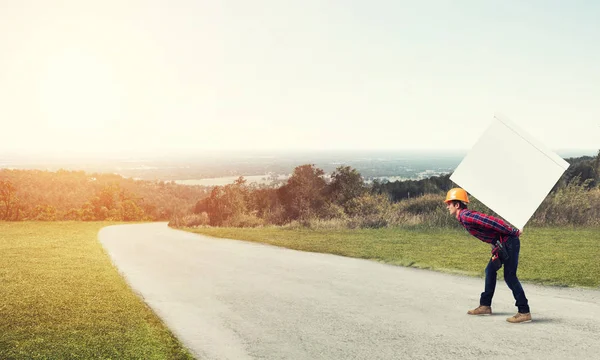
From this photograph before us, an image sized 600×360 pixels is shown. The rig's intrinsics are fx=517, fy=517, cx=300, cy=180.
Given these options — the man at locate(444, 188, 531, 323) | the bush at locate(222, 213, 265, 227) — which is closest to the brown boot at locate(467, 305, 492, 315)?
the man at locate(444, 188, 531, 323)

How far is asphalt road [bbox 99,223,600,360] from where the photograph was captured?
21.0 ft

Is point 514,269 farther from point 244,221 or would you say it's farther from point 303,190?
point 303,190

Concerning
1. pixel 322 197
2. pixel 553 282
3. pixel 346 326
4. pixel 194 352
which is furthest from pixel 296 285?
pixel 322 197

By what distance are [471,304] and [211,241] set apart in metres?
12.6

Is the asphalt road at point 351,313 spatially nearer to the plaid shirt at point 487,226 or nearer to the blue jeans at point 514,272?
A: the blue jeans at point 514,272

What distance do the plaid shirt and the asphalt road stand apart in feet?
4.11

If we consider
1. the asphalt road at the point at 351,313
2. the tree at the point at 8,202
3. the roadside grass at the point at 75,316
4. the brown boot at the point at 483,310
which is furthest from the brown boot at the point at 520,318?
the tree at the point at 8,202

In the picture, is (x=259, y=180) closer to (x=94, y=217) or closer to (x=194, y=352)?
(x=94, y=217)

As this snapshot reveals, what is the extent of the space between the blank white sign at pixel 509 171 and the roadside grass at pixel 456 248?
4646 mm

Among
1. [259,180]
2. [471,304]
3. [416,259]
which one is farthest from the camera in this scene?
[259,180]

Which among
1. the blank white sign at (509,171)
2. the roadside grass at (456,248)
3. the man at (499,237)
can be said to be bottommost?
the roadside grass at (456,248)

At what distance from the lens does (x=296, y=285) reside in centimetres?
1034

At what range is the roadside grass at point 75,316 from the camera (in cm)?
668

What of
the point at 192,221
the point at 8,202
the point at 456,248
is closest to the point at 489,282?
the point at 456,248
